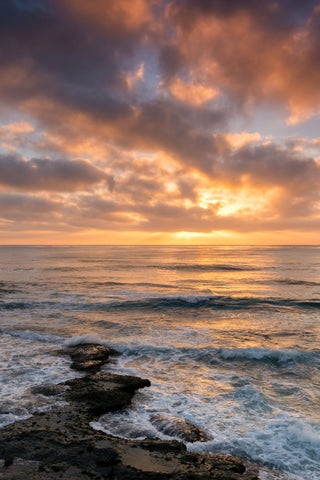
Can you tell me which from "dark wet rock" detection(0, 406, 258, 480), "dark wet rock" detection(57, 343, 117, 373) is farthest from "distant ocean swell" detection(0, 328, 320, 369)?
"dark wet rock" detection(0, 406, 258, 480)

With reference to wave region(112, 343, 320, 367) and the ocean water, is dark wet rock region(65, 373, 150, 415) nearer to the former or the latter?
the ocean water

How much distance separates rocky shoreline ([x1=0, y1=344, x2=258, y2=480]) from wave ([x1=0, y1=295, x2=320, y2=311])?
51.5 feet

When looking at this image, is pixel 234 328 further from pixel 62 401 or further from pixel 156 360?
pixel 62 401

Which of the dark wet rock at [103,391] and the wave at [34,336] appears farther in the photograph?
the wave at [34,336]

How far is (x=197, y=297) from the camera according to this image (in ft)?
85.8

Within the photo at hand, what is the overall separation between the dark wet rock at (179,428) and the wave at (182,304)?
15.4 meters

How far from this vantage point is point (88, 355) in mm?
11781

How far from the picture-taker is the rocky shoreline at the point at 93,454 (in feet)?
15.6

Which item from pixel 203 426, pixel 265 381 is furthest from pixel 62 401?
pixel 265 381

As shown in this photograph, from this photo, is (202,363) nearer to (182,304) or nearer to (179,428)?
(179,428)

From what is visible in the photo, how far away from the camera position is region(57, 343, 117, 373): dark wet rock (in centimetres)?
1075

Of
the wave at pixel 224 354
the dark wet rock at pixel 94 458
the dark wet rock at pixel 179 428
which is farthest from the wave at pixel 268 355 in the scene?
the dark wet rock at pixel 94 458

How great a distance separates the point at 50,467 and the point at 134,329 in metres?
11.9

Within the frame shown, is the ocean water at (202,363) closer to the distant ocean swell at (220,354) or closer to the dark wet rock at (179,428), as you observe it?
the distant ocean swell at (220,354)
